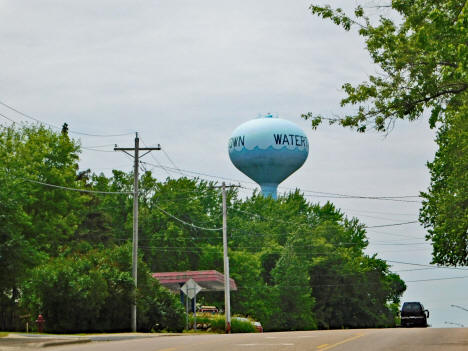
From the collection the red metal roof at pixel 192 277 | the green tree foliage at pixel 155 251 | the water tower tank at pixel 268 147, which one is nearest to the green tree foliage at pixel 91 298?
the green tree foliage at pixel 155 251

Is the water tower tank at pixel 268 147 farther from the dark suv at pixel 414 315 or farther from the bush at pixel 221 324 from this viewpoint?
the bush at pixel 221 324

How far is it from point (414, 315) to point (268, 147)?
102 feet

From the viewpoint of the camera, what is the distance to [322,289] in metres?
88.9

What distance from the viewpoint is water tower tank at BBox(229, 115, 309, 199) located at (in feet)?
269

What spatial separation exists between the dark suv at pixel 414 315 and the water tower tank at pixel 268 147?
3034 cm

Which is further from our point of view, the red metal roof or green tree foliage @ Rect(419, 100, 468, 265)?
the red metal roof

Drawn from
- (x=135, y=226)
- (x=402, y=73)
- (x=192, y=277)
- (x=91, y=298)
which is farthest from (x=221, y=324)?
(x=402, y=73)

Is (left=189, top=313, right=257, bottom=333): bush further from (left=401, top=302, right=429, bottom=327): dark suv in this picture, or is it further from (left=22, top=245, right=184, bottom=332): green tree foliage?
(left=401, top=302, right=429, bottom=327): dark suv

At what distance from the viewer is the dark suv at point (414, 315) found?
5412 cm

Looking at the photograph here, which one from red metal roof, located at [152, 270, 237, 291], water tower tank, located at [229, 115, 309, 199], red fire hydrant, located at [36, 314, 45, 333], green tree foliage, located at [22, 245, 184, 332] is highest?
water tower tank, located at [229, 115, 309, 199]

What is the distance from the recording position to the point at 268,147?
8175 centimetres

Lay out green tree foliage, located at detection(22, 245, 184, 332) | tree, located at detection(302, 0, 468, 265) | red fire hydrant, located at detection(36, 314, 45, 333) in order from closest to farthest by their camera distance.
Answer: tree, located at detection(302, 0, 468, 265) < red fire hydrant, located at detection(36, 314, 45, 333) < green tree foliage, located at detection(22, 245, 184, 332)

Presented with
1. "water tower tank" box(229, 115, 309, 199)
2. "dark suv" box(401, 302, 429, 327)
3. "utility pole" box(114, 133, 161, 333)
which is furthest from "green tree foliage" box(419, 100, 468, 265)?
"water tower tank" box(229, 115, 309, 199)

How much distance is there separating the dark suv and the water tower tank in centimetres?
3034
